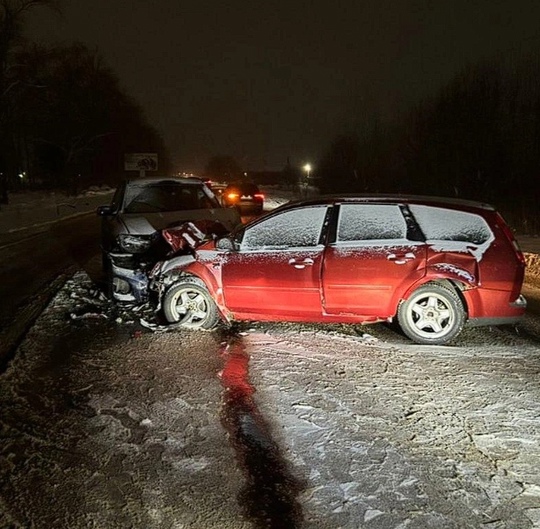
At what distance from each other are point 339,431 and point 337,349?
1.90 metres

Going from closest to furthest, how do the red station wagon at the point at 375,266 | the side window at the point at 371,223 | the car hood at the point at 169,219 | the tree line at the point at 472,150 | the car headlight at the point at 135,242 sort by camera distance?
the red station wagon at the point at 375,266, the side window at the point at 371,223, the car headlight at the point at 135,242, the car hood at the point at 169,219, the tree line at the point at 472,150

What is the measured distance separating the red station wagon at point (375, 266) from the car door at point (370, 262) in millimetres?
11

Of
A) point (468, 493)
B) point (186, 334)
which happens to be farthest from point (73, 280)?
point (468, 493)

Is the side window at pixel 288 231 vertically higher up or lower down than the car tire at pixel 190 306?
higher up

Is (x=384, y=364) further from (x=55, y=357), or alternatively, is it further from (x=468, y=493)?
(x=55, y=357)

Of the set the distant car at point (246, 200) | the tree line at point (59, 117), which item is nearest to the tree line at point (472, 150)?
the distant car at point (246, 200)

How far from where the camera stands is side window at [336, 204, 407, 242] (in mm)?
6055

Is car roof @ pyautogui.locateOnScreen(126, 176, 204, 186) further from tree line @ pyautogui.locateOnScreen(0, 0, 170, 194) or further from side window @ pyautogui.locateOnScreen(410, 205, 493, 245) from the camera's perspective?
tree line @ pyautogui.locateOnScreen(0, 0, 170, 194)

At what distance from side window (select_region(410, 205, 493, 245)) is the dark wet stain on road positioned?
8.84 feet

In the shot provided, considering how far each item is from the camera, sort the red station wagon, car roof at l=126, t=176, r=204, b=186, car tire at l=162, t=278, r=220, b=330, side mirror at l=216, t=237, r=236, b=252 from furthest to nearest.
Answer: car roof at l=126, t=176, r=204, b=186, car tire at l=162, t=278, r=220, b=330, side mirror at l=216, t=237, r=236, b=252, the red station wagon

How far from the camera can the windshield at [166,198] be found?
9.32 metres

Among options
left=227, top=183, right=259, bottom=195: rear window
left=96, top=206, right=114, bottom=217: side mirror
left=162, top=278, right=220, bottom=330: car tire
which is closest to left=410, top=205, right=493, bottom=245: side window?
left=162, top=278, right=220, bottom=330: car tire

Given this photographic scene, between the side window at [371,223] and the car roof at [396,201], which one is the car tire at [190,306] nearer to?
the car roof at [396,201]

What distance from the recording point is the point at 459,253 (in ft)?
19.4
